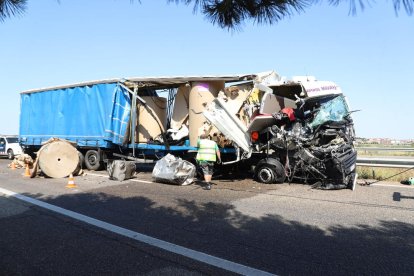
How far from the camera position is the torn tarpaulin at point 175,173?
30.4 feet

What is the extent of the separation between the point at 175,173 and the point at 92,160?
196 inches

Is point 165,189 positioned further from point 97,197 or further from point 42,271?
point 42,271

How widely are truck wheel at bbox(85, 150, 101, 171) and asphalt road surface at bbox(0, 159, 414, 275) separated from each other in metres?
4.33

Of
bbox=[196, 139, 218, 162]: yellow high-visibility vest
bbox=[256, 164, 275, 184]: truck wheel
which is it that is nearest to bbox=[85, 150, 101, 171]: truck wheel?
bbox=[196, 139, 218, 162]: yellow high-visibility vest

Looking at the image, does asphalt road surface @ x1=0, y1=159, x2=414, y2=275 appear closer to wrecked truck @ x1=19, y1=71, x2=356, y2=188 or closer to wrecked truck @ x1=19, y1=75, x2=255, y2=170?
wrecked truck @ x1=19, y1=71, x2=356, y2=188

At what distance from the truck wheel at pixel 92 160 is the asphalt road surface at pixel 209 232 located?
4328 millimetres

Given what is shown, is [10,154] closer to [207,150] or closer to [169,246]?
[207,150]

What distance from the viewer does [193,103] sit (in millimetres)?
10547

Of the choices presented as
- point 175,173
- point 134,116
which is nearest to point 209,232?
point 175,173

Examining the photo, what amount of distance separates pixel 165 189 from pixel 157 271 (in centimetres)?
509

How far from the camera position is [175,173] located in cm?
926

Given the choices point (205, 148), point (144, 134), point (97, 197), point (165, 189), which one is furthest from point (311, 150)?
point (144, 134)

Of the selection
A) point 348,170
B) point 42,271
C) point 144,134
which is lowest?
point 42,271

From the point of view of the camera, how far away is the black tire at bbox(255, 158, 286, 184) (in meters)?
8.98
